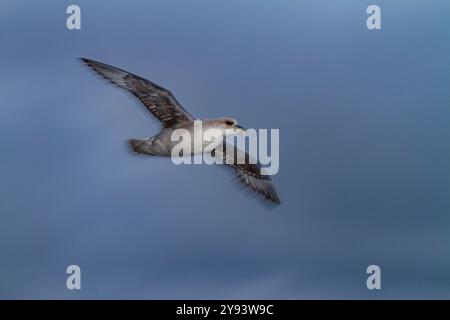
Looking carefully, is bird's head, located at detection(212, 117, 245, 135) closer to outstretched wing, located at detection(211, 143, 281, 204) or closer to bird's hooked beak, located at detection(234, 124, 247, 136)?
bird's hooked beak, located at detection(234, 124, 247, 136)

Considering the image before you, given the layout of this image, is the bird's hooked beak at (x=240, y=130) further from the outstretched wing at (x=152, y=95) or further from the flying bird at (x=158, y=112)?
the outstretched wing at (x=152, y=95)

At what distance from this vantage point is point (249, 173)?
14.8m

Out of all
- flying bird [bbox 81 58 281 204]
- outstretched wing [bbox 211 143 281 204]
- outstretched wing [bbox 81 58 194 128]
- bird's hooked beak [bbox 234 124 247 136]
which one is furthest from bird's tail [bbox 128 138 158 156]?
outstretched wing [bbox 211 143 281 204]

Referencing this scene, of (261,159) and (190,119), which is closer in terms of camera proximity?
(190,119)

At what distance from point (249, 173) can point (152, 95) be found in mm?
2856

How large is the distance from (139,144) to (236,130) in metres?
1.73

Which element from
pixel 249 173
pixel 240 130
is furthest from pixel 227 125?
pixel 249 173

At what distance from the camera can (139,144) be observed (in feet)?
42.7

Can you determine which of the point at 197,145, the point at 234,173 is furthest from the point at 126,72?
the point at 234,173

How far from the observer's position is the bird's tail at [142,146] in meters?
13.0

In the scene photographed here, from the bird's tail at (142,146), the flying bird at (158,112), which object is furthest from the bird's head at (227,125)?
the bird's tail at (142,146)

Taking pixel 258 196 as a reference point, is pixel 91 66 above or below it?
above

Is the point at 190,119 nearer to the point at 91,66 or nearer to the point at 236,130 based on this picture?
the point at 236,130

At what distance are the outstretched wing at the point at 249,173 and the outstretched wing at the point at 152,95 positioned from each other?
176cm
